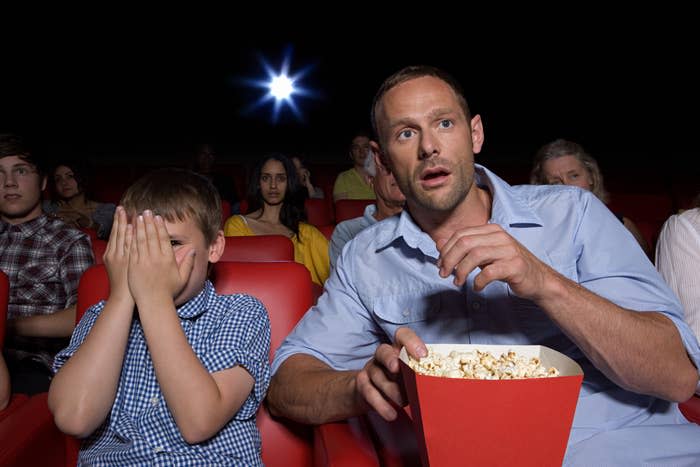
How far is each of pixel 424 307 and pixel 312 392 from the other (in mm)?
237

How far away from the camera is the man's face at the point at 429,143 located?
996mm

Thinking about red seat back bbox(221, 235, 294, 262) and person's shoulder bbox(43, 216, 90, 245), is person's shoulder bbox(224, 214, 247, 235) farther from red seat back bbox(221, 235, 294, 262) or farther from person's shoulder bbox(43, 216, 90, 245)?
person's shoulder bbox(43, 216, 90, 245)

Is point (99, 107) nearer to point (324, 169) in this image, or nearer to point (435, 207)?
point (324, 169)

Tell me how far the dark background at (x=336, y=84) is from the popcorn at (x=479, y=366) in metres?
6.60

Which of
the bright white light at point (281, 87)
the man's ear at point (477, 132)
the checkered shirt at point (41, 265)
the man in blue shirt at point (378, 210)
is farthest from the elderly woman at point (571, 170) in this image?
the bright white light at point (281, 87)

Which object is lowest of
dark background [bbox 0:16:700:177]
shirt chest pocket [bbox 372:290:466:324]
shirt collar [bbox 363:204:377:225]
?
shirt chest pocket [bbox 372:290:466:324]

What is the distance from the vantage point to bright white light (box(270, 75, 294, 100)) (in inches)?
288

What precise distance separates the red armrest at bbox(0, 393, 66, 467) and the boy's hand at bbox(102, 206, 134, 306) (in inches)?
12.0

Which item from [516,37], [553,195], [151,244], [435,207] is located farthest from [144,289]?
[516,37]

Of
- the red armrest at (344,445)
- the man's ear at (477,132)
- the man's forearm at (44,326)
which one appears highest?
the man's ear at (477,132)

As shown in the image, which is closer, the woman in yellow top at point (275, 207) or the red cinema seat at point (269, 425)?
the red cinema seat at point (269, 425)

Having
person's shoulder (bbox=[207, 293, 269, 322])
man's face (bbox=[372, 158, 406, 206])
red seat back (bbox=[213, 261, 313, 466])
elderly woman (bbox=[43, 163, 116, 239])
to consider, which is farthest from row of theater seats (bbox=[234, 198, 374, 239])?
person's shoulder (bbox=[207, 293, 269, 322])

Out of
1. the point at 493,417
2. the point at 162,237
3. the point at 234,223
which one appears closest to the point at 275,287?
the point at 162,237

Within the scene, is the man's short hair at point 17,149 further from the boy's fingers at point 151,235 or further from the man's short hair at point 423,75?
the man's short hair at point 423,75
